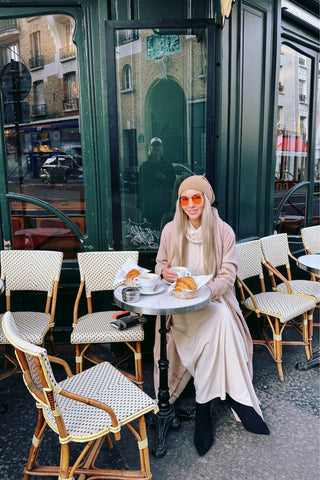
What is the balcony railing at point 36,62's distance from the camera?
3.60 metres

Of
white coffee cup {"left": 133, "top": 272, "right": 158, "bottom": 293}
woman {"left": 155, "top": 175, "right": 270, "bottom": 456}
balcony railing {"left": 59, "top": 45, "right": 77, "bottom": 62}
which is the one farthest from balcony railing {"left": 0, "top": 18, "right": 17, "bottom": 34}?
white coffee cup {"left": 133, "top": 272, "right": 158, "bottom": 293}

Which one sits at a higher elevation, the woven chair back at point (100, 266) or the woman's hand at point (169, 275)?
the woman's hand at point (169, 275)

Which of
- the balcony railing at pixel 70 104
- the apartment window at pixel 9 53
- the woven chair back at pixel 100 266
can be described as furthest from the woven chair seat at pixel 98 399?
the apartment window at pixel 9 53

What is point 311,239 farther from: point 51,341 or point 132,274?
point 51,341

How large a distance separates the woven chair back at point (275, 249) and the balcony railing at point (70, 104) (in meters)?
2.17

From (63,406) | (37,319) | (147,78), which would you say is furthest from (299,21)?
(63,406)

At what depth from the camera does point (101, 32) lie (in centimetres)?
325

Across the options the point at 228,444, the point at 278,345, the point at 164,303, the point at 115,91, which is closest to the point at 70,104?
the point at 115,91

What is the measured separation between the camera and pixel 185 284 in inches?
90.7

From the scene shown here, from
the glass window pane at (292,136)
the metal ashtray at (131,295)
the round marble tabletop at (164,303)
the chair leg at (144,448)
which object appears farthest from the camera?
the glass window pane at (292,136)

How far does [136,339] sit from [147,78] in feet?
7.37

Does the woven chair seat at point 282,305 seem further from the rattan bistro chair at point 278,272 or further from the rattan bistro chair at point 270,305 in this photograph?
the rattan bistro chair at point 278,272

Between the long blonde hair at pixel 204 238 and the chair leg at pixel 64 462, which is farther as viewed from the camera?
the long blonde hair at pixel 204 238

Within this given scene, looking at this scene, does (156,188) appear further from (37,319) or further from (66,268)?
(37,319)
